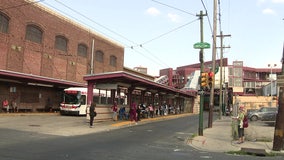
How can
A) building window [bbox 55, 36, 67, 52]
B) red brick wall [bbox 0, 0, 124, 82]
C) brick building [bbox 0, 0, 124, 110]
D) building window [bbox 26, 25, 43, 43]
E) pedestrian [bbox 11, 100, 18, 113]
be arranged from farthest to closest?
building window [bbox 55, 36, 67, 52]
building window [bbox 26, 25, 43, 43]
red brick wall [bbox 0, 0, 124, 82]
brick building [bbox 0, 0, 124, 110]
pedestrian [bbox 11, 100, 18, 113]

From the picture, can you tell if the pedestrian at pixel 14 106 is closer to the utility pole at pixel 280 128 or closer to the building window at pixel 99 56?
the building window at pixel 99 56

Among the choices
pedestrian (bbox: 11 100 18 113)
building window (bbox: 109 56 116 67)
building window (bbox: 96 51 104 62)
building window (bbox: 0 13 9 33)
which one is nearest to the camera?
pedestrian (bbox: 11 100 18 113)

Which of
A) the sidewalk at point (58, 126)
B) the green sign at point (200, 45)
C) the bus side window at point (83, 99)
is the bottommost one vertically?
the sidewalk at point (58, 126)

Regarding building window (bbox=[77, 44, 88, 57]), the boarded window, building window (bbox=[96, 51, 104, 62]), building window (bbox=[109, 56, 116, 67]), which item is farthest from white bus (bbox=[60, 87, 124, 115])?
building window (bbox=[109, 56, 116, 67])

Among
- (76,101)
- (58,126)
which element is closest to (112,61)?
(76,101)

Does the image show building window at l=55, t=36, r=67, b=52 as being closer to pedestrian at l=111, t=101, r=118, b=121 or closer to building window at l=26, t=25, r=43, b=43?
building window at l=26, t=25, r=43, b=43

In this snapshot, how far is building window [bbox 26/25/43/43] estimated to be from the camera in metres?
39.9

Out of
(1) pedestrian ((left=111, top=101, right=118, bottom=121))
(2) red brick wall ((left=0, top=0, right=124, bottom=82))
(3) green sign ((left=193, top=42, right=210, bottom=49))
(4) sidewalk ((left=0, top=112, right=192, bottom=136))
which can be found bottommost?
(4) sidewalk ((left=0, top=112, right=192, bottom=136))

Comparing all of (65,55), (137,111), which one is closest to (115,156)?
(137,111)

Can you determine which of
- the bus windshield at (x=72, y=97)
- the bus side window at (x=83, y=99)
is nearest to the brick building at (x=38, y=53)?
the bus windshield at (x=72, y=97)

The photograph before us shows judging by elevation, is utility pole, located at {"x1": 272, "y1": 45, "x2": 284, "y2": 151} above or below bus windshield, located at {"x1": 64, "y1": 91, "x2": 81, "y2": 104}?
below

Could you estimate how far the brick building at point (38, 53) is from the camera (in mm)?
35844

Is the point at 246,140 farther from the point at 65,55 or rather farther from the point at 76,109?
the point at 65,55

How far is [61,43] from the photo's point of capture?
46.5m
